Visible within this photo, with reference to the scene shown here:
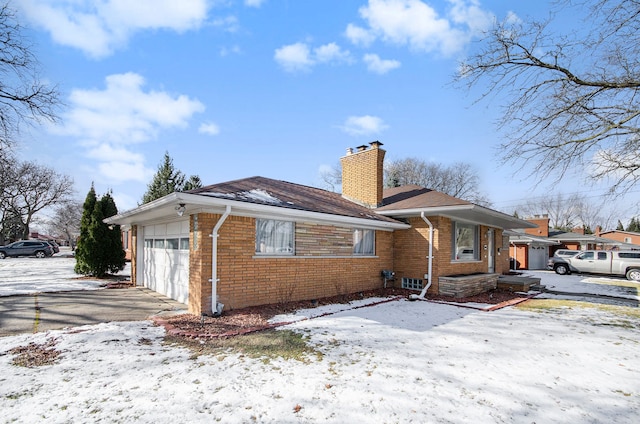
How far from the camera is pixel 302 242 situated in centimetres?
862

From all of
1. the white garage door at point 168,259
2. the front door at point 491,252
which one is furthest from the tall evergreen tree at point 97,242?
the front door at point 491,252

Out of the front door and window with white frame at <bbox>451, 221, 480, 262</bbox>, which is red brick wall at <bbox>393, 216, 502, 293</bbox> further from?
the front door

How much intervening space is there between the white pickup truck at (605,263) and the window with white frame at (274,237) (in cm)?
2019

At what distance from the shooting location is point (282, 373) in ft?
13.6

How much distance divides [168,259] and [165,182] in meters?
22.6

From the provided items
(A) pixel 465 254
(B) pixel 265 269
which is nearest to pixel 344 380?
(B) pixel 265 269

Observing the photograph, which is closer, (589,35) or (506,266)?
(589,35)

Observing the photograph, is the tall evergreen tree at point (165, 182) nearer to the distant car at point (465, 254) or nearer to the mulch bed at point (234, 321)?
the mulch bed at point (234, 321)

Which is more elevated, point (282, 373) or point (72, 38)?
point (72, 38)

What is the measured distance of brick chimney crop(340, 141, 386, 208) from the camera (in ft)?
39.5

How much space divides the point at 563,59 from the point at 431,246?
5886 millimetres

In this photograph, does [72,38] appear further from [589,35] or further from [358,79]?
[589,35]

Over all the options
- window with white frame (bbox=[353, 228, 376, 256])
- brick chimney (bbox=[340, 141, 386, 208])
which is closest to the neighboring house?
brick chimney (bbox=[340, 141, 386, 208])

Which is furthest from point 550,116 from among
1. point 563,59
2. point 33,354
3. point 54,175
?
point 54,175
